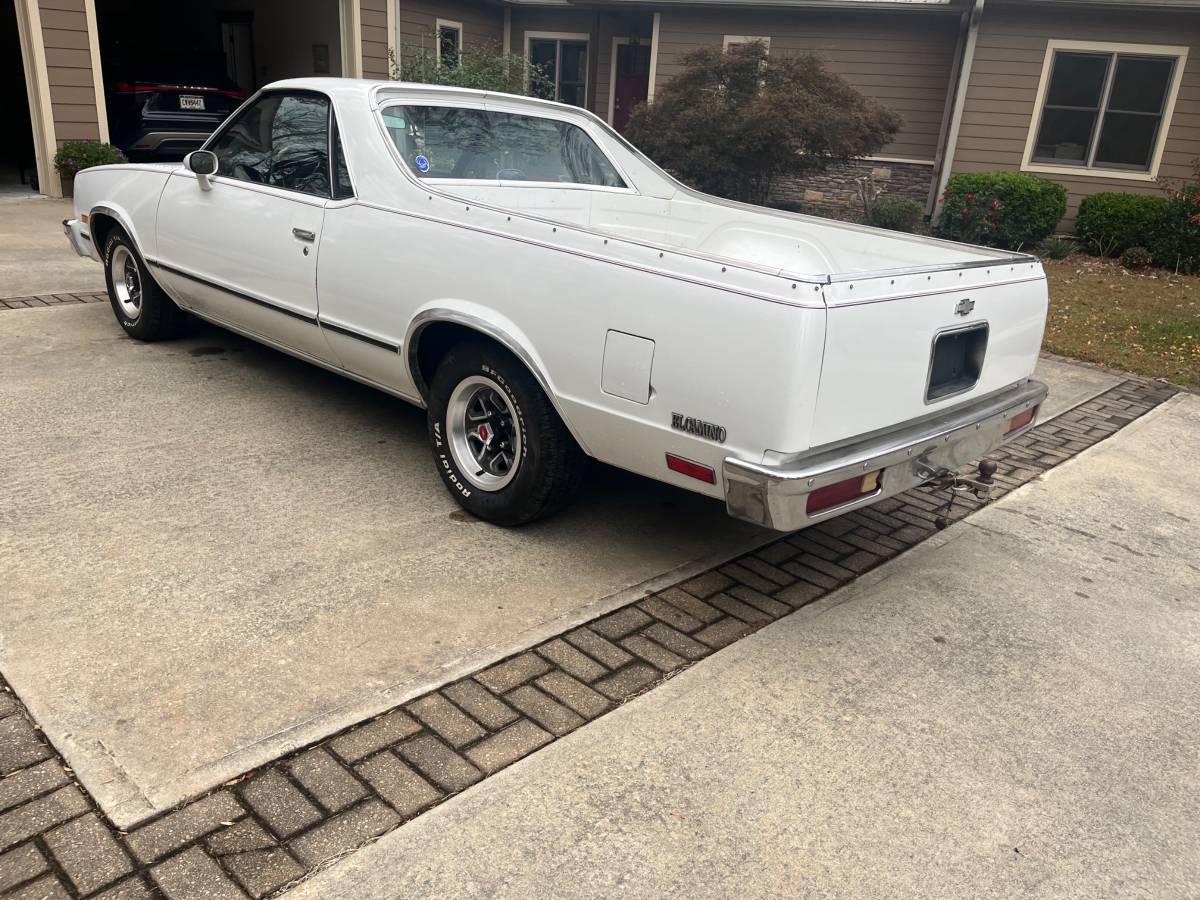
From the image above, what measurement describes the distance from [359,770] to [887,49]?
51.8 ft

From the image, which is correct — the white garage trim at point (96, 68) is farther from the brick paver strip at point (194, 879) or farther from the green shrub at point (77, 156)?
the brick paver strip at point (194, 879)

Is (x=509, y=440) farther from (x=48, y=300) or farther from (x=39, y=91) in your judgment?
(x=39, y=91)

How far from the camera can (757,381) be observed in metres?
2.94

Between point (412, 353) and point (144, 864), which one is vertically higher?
point (412, 353)

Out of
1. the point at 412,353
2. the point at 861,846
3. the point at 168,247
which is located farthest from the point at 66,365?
the point at 861,846

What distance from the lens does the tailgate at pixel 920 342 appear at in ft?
9.89

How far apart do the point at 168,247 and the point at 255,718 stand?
361cm

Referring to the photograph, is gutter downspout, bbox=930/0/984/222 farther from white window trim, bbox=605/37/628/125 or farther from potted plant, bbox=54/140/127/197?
potted plant, bbox=54/140/127/197

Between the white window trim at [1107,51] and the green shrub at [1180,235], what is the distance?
1.63m

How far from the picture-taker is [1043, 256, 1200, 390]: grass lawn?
7922 millimetres

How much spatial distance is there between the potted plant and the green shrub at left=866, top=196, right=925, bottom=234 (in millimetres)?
10093

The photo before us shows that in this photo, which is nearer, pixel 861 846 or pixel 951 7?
pixel 861 846

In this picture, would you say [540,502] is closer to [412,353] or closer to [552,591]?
[552,591]

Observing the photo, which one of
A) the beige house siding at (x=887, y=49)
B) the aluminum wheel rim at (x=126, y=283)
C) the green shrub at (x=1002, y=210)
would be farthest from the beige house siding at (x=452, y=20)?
the aluminum wheel rim at (x=126, y=283)
